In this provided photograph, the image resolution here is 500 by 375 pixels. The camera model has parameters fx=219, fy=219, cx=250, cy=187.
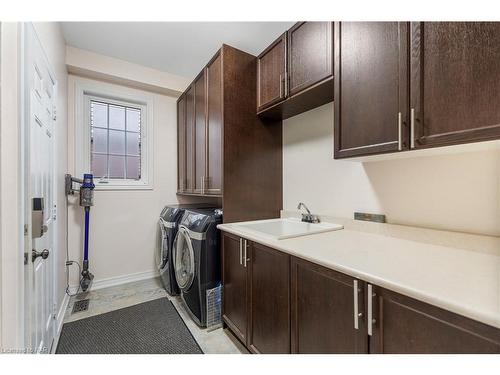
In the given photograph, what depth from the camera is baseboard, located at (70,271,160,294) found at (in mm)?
2500

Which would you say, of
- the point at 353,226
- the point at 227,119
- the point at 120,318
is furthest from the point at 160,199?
the point at 353,226

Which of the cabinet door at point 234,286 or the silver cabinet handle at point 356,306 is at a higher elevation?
the silver cabinet handle at point 356,306

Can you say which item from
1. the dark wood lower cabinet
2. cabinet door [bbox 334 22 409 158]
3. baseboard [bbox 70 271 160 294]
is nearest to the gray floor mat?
the dark wood lower cabinet

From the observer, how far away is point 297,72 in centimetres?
155

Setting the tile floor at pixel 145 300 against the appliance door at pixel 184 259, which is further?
the appliance door at pixel 184 259

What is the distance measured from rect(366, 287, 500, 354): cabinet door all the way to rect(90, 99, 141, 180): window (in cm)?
287

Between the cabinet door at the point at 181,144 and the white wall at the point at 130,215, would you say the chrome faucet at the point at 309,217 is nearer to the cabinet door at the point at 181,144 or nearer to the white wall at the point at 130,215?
the cabinet door at the point at 181,144

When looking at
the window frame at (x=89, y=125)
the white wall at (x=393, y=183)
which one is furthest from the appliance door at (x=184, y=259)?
the window frame at (x=89, y=125)

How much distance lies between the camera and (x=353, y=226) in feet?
5.06

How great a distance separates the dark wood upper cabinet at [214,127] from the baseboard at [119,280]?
157 cm

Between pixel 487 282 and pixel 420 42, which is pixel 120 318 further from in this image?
pixel 420 42

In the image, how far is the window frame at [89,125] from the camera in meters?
2.43

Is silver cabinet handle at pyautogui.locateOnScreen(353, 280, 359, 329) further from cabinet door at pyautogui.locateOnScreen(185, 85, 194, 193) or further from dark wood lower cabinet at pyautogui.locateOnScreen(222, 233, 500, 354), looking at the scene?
cabinet door at pyautogui.locateOnScreen(185, 85, 194, 193)

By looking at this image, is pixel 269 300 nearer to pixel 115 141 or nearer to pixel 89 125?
pixel 115 141
